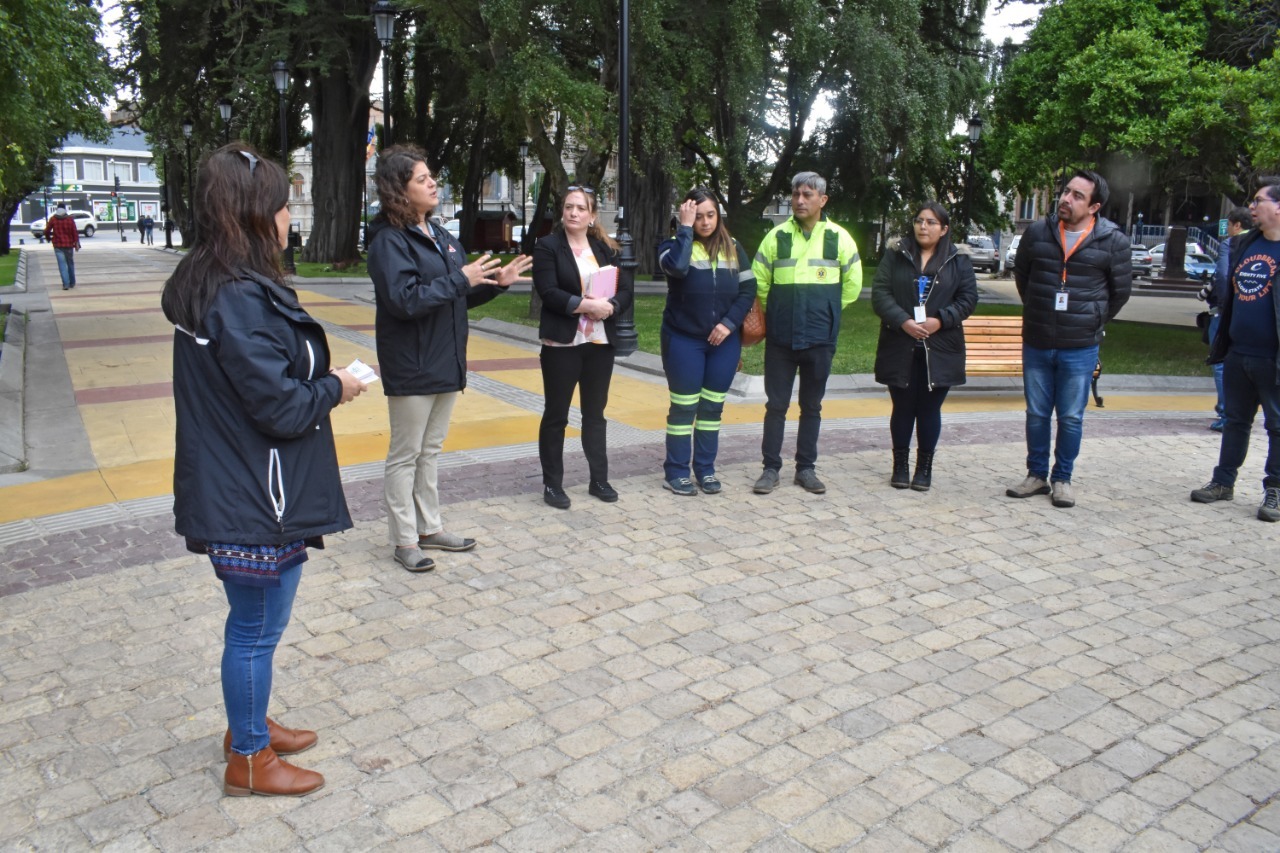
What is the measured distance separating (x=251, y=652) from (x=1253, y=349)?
6.12m

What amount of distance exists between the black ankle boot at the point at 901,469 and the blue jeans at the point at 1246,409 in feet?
6.46

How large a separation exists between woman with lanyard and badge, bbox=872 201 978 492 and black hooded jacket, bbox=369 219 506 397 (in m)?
2.84

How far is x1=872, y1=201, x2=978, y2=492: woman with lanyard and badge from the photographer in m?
6.88

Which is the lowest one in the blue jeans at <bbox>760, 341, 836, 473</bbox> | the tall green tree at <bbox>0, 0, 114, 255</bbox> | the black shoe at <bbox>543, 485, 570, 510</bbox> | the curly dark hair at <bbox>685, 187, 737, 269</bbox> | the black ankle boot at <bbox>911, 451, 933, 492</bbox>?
the black shoe at <bbox>543, 485, 570, 510</bbox>

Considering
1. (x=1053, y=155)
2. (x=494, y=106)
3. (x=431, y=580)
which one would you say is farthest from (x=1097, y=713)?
(x=1053, y=155)

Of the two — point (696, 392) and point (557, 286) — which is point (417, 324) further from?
point (696, 392)

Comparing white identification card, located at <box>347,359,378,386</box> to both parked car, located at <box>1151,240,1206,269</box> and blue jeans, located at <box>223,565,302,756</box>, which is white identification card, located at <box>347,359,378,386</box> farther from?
parked car, located at <box>1151,240,1206,269</box>

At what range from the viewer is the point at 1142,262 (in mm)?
35531

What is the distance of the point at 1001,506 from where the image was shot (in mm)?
6816

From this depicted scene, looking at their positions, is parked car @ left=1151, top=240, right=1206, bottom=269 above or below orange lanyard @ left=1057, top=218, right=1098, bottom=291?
above

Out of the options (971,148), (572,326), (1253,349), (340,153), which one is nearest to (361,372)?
(572,326)

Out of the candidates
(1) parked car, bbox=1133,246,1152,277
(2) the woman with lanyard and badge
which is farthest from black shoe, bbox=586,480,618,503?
(1) parked car, bbox=1133,246,1152,277

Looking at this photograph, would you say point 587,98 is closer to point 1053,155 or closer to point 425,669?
point 1053,155

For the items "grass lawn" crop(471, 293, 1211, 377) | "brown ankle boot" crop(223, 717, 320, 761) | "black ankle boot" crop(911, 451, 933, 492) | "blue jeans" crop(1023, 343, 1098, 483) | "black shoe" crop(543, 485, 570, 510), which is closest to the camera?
"brown ankle boot" crop(223, 717, 320, 761)
